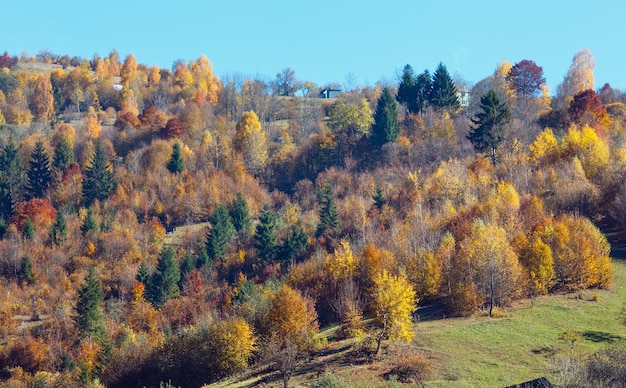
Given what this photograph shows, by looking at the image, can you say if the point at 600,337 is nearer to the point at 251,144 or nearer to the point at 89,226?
the point at 89,226

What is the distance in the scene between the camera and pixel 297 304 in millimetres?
53406

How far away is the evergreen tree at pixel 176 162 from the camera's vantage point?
107m

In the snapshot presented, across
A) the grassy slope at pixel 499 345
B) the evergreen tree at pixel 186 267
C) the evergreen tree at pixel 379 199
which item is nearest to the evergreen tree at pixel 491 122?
the evergreen tree at pixel 379 199

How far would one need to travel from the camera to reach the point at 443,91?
107125 mm

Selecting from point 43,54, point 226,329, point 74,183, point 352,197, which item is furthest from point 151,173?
point 43,54

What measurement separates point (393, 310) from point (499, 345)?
7587mm

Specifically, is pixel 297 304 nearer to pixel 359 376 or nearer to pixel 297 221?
pixel 359 376

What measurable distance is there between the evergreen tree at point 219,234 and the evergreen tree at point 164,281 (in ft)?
23.3

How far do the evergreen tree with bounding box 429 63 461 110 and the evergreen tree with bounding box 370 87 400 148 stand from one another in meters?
9.05

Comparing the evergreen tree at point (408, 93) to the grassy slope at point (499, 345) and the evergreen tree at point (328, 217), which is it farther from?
the grassy slope at point (499, 345)

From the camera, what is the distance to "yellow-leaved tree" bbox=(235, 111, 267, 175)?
10938 cm

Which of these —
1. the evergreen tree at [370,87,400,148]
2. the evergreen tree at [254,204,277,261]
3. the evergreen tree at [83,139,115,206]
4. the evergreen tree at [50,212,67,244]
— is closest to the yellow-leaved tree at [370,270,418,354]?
the evergreen tree at [254,204,277,261]

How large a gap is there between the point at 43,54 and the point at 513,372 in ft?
598

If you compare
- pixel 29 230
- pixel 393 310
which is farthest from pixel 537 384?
pixel 29 230
